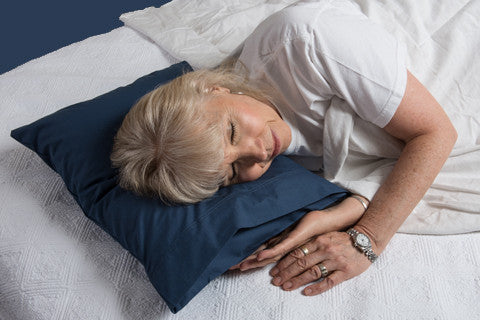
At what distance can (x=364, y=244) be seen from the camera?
121 cm

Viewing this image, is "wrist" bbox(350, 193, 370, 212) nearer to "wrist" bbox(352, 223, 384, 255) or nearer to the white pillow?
"wrist" bbox(352, 223, 384, 255)

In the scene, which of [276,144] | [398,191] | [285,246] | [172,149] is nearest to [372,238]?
[398,191]

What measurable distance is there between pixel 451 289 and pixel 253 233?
52 centimetres

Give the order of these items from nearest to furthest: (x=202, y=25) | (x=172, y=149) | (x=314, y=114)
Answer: (x=172, y=149)
(x=314, y=114)
(x=202, y=25)

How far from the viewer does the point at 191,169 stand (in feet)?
3.74

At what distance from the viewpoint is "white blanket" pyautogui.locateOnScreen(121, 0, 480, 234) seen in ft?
4.37

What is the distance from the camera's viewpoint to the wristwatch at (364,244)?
121 centimetres

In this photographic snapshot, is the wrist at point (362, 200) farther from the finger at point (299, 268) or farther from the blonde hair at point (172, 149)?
the blonde hair at point (172, 149)

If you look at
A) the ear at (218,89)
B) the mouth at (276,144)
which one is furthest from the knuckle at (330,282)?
the ear at (218,89)

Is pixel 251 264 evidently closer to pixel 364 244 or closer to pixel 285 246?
pixel 285 246

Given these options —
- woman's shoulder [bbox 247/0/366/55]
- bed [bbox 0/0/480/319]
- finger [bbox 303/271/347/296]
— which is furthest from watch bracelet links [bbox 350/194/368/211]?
woman's shoulder [bbox 247/0/366/55]

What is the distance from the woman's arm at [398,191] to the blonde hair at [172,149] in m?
0.31

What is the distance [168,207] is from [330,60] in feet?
1.89

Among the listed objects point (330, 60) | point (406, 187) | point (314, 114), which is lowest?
point (406, 187)
